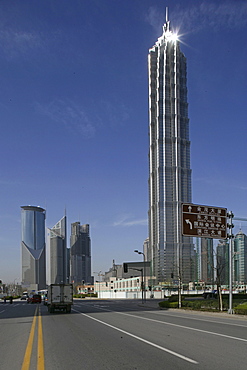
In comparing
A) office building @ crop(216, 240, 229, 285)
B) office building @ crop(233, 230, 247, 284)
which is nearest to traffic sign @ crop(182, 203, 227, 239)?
office building @ crop(216, 240, 229, 285)

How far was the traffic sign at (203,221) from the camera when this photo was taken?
32.3 m

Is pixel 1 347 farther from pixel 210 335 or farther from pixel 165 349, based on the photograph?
pixel 210 335

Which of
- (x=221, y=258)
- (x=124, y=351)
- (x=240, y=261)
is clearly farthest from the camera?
(x=240, y=261)

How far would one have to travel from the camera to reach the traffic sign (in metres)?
32.3

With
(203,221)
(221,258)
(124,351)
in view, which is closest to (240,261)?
(221,258)

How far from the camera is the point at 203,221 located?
3316cm

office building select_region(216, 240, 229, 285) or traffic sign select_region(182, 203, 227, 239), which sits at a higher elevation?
traffic sign select_region(182, 203, 227, 239)

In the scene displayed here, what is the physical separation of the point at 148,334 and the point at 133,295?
302 ft

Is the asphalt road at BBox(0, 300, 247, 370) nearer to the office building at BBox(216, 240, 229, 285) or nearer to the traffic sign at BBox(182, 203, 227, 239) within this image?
the traffic sign at BBox(182, 203, 227, 239)

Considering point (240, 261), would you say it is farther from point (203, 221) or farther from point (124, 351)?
point (124, 351)

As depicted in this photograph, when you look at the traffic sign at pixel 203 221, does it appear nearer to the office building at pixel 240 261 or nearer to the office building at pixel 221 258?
the office building at pixel 221 258

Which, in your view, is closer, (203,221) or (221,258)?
(203,221)

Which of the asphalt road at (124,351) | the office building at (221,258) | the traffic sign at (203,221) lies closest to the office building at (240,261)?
the office building at (221,258)

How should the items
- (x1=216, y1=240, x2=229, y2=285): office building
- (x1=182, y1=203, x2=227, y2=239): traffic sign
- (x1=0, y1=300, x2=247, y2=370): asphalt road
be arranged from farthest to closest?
(x1=216, y1=240, x2=229, y2=285): office building
(x1=182, y1=203, x2=227, y2=239): traffic sign
(x1=0, y1=300, x2=247, y2=370): asphalt road
